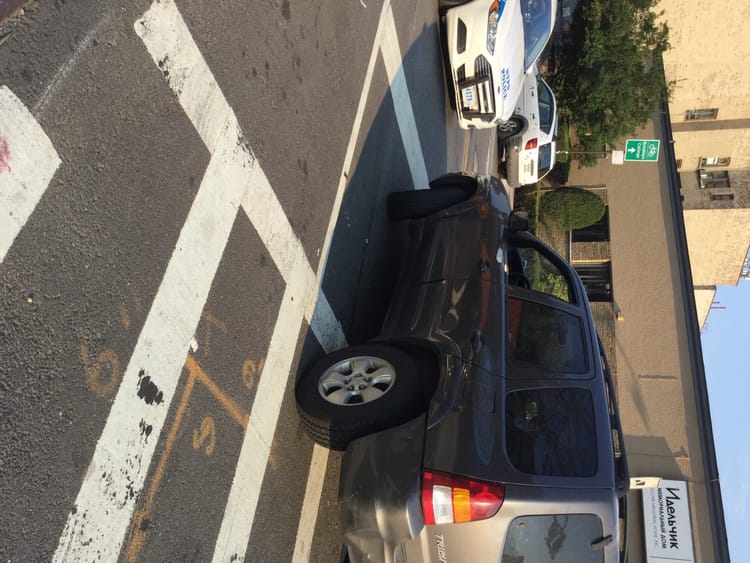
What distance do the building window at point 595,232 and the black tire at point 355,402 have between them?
17771 millimetres

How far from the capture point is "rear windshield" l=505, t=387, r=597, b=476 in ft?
12.4

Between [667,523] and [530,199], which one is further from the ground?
[530,199]

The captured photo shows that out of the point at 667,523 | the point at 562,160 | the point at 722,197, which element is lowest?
the point at 667,523

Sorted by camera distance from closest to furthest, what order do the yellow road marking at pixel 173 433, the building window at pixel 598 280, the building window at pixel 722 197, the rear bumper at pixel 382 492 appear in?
the yellow road marking at pixel 173 433 → the rear bumper at pixel 382 492 → the building window at pixel 598 280 → the building window at pixel 722 197

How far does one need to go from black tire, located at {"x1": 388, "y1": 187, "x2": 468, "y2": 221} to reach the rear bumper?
2.84 meters

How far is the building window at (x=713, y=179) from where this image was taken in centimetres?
2292

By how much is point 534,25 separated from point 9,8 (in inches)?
357

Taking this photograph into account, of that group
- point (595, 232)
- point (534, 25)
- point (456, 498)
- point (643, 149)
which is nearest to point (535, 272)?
point (456, 498)

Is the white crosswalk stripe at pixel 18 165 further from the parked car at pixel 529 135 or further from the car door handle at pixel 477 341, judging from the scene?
the parked car at pixel 529 135

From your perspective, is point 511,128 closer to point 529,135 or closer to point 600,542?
point 529,135

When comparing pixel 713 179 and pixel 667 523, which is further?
pixel 713 179

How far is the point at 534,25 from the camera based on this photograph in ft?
32.5

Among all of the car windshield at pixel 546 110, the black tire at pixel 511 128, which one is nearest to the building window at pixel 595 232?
the car windshield at pixel 546 110

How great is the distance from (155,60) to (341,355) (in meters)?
2.44
